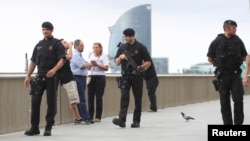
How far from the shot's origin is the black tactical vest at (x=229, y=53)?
845cm

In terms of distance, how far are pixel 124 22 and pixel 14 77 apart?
93.2 meters

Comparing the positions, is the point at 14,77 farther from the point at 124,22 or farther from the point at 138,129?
the point at 124,22

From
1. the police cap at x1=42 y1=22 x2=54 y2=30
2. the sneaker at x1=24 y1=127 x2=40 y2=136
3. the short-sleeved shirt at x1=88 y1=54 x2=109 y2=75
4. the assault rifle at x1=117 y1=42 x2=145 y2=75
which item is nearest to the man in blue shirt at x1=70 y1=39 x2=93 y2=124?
the short-sleeved shirt at x1=88 y1=54 x2=109 y2=75

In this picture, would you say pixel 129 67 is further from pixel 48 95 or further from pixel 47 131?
pixel 47 131

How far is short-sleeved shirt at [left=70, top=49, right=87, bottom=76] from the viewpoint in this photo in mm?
11258

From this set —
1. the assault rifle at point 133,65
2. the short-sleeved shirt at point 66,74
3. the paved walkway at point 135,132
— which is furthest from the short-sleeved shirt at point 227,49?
the short-sleeved shirt at point 66,74

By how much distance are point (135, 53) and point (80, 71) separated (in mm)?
1654

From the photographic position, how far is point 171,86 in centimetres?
1711

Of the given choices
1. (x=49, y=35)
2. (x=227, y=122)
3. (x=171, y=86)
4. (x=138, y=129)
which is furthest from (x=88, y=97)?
(x=171, y=86)

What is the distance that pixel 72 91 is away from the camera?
1066 cm

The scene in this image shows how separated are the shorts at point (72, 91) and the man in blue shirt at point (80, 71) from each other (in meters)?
0.42

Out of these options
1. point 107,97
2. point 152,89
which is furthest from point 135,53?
point 152,89

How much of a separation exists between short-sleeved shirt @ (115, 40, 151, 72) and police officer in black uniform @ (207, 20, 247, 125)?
1.83 metres

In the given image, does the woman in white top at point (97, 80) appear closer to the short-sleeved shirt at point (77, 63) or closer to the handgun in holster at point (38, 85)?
the short-sleeved shirt at point (77, 63)
